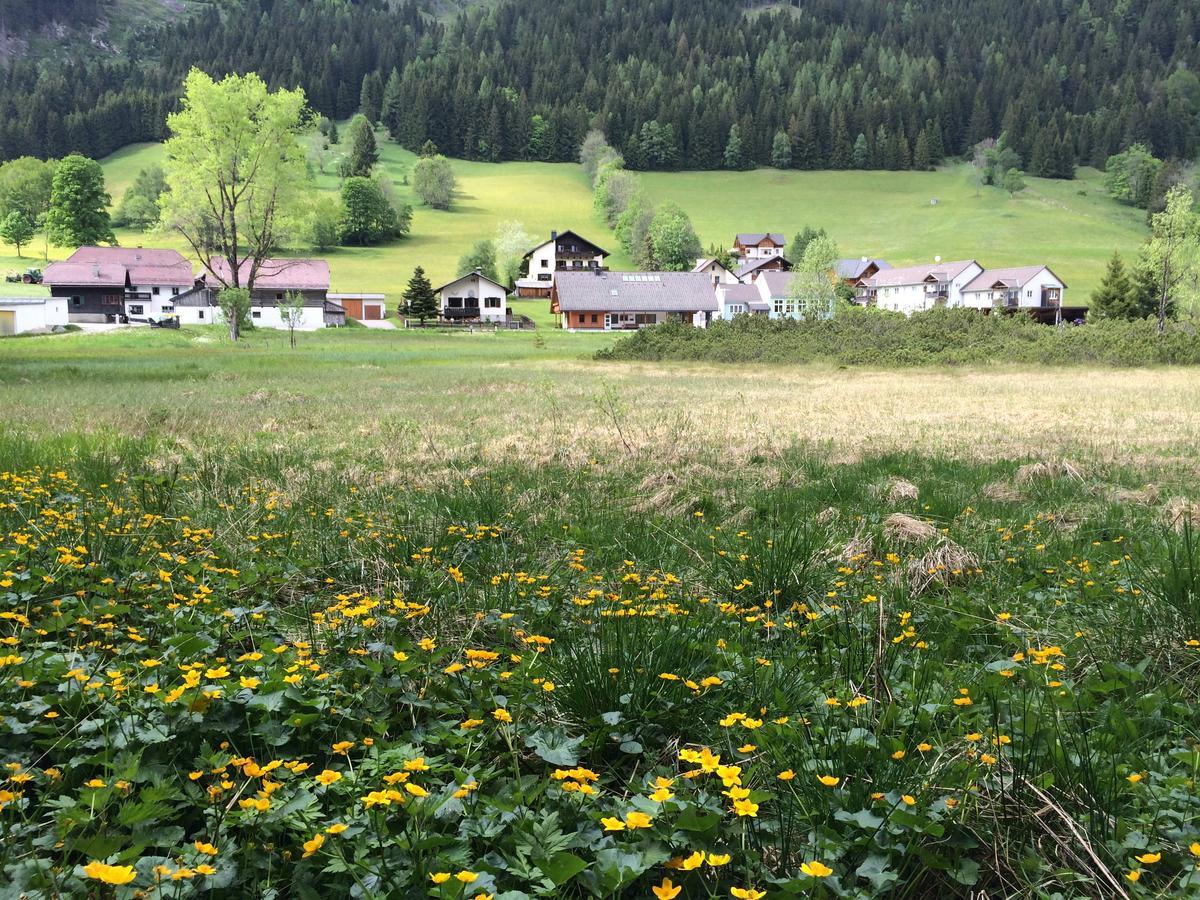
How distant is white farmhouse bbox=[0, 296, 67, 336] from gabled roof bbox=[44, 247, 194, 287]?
34.0 ft

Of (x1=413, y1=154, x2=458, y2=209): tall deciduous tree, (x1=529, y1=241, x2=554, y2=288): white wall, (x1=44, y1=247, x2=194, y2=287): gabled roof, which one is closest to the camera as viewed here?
(x1=44, y1=247, x2=194, y2=287): gabled roof

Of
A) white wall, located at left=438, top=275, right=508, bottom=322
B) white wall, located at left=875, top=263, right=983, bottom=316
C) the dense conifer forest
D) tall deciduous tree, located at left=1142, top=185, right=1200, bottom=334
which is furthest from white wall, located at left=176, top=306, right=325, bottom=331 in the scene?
the dense conifer forest

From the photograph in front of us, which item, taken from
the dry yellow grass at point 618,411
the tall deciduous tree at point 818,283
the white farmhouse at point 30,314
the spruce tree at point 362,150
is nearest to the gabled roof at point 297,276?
the white farmhouse at point 30,314

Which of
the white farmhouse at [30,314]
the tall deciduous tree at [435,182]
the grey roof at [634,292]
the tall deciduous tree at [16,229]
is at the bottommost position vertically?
the white farmhouse at [30,314]

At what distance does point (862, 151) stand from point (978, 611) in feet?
568

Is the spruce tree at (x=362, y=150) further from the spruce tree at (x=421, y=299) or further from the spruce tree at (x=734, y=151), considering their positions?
the spruce tree at (x=734, y=151)

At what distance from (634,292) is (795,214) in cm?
5730

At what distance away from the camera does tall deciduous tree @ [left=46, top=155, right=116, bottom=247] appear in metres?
98.7

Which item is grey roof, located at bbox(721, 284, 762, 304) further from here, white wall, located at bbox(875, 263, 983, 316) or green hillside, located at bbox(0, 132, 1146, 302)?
green hillside, located at bbox(0, 132, 1146, 302)

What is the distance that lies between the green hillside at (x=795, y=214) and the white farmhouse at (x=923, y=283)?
9618 mm

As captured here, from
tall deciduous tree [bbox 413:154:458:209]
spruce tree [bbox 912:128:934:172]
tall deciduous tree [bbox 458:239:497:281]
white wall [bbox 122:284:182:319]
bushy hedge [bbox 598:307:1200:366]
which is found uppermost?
spruce tree [bbox 912:128:934:172]

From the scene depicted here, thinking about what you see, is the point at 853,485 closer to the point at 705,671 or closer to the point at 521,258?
the point at 705,671

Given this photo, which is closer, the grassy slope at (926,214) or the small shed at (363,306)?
the small shed at (363,306)

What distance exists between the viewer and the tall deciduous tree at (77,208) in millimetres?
98688
